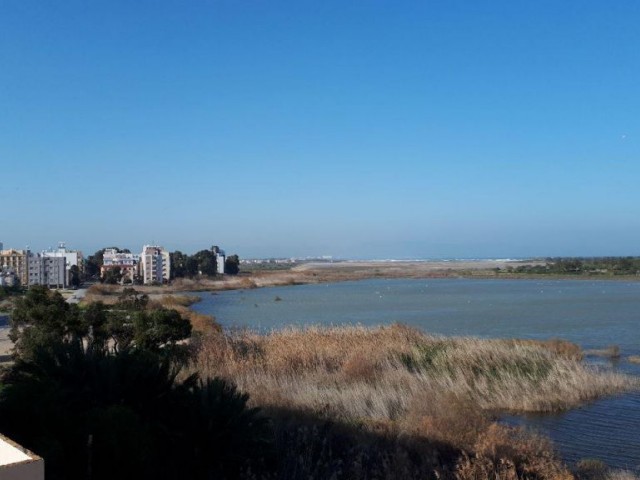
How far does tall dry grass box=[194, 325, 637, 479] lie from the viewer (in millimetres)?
7734

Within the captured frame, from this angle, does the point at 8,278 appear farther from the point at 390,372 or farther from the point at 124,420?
the point at 124,420

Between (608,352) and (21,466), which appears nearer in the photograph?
(21,466)

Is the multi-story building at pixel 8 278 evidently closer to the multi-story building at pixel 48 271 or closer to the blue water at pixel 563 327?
the multi-story building at pixel 48 271

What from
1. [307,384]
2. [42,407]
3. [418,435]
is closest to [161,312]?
[307,384]

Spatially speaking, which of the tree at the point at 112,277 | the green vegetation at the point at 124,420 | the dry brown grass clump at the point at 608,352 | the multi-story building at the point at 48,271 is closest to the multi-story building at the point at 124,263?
the tree at the point at 112,277

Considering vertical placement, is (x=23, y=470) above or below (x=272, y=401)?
above

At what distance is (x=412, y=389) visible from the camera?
12945 millimetres

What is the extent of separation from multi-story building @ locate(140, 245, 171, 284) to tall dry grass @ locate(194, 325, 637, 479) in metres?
85.5

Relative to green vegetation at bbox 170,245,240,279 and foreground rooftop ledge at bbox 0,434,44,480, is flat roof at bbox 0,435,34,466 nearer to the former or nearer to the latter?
foreground rooftop ledge at bbox 0,434,44,480

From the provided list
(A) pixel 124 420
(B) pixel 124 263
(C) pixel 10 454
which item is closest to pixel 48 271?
(B) pixel 124 263

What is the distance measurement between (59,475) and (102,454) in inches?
11.9

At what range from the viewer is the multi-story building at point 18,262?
291 feet

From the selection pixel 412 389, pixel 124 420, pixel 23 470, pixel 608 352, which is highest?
pixel 23 470

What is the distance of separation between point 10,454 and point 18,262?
103 metres
